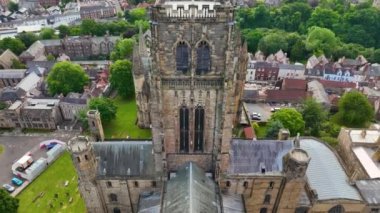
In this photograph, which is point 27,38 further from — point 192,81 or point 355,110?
point 355,110

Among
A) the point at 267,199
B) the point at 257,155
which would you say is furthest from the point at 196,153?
the point at 267,199

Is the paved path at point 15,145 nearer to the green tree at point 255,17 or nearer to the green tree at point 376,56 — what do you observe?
the green tree at point 255,17

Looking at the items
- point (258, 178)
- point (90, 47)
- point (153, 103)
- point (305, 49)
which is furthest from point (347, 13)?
point (153, 103)

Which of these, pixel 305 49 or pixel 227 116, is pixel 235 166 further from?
pixel 305 49

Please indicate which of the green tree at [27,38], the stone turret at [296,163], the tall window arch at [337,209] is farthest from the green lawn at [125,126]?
the green tree at [27,38]

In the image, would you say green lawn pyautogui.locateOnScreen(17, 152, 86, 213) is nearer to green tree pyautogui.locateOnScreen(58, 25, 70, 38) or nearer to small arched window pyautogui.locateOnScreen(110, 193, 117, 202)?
small arched window pyautogui.locateOnScreen(110, 193, 117, 202)

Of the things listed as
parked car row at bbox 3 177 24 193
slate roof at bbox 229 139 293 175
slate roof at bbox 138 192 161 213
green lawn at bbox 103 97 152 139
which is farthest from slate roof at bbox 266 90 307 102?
parked car row at bbox 3 177 24 193
